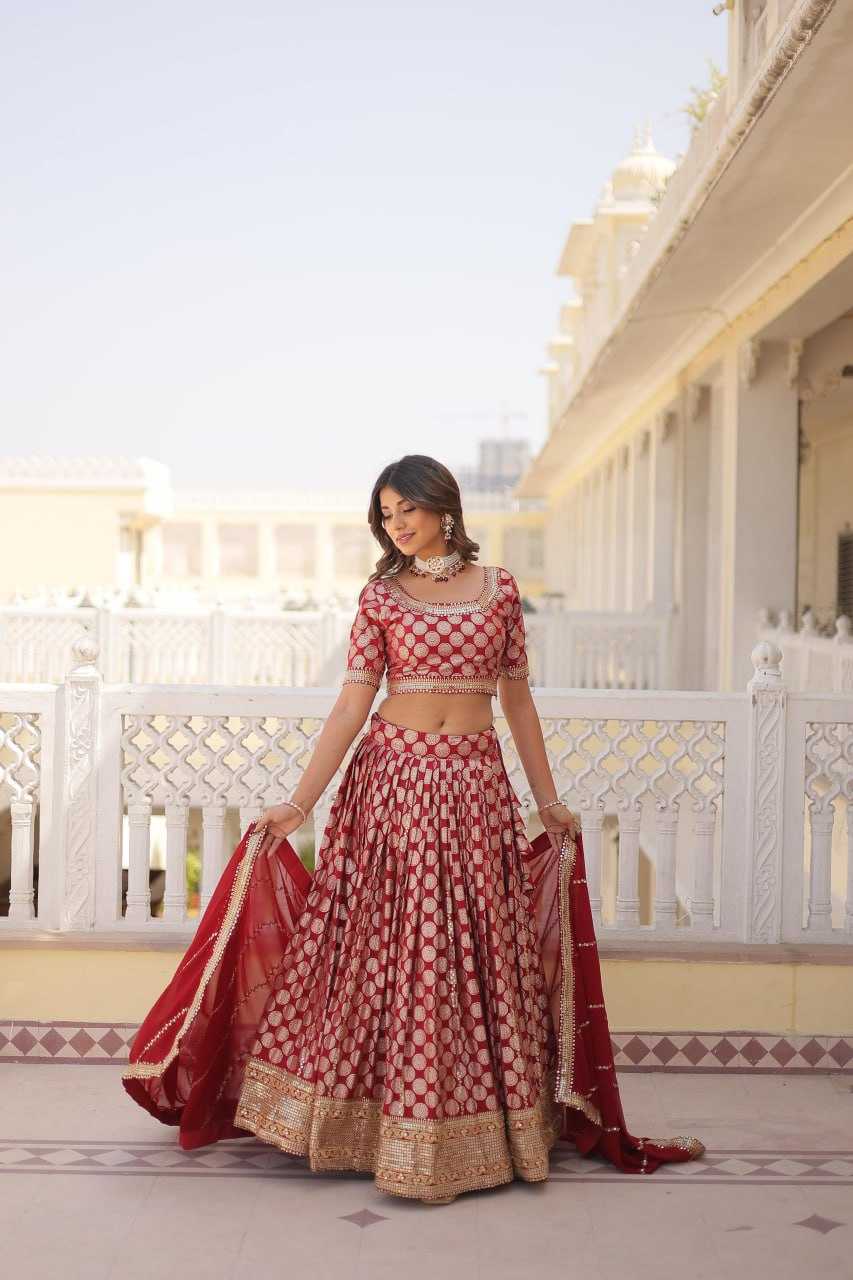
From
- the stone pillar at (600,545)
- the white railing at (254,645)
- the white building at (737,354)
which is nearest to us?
the white building at (737,354)

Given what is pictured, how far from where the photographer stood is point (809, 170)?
6324mm

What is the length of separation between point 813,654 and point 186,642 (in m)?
6.22

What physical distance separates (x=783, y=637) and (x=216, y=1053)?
5.54 m

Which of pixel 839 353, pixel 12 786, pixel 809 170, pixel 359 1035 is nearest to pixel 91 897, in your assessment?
pixel 12 786

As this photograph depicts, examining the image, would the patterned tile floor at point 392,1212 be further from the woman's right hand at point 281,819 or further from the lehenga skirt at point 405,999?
the woman's right hand at point 281,819

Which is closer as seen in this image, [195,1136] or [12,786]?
[195,1136]

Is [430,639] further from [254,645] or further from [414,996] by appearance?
[254,645]

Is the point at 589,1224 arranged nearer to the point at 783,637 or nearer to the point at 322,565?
the point at 783,637

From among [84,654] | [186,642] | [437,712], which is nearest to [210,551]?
[186,642]

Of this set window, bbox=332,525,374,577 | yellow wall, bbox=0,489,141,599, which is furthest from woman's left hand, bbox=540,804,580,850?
window, bbox=332,525,374,577

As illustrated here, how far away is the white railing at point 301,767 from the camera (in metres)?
4.11

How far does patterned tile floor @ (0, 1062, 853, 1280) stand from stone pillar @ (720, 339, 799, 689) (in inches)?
233

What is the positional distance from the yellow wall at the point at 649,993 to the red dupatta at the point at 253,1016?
71 cm

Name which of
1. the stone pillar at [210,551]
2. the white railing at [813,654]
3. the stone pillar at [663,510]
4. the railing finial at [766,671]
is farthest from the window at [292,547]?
the railing finial at [766,671]
